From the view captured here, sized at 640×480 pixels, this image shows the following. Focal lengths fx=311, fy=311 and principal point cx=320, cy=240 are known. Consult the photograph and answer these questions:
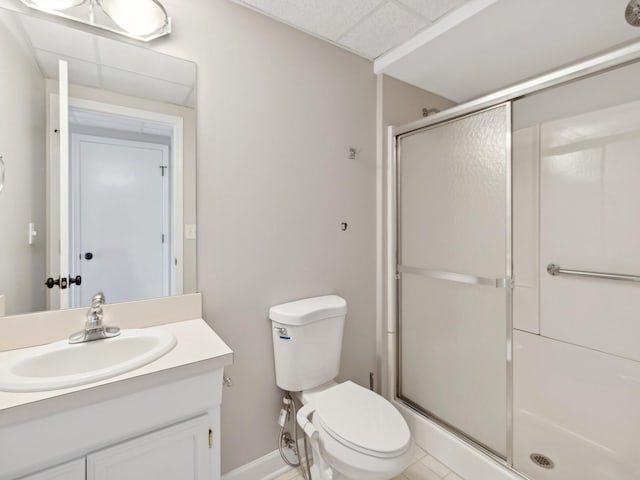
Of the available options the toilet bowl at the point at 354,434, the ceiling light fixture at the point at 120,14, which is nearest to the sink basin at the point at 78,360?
the toilet bowl at the point at 354,434

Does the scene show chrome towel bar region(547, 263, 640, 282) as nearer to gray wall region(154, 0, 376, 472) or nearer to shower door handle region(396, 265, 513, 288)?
shower door handle region(396, 265, 513, 288)

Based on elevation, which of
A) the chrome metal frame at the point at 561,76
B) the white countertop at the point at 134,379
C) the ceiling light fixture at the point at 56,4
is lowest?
the white countertop at the point at 134,379

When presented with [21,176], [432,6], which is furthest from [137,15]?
[432,6]

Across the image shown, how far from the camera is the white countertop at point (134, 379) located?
722 mm

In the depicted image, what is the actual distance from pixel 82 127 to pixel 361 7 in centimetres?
129

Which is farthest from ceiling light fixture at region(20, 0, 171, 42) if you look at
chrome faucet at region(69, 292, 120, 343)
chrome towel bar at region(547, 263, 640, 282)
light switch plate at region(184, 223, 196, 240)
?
chrome towel bar at region(547, 263, 640, 282)

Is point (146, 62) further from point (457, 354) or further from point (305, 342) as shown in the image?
point (457, 354)

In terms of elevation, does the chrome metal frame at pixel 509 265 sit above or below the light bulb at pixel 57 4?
below

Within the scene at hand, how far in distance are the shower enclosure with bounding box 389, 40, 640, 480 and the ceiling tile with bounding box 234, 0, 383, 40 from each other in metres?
0.63

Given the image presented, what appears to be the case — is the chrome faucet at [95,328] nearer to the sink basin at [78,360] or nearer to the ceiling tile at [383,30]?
the sink basin at [78,360]

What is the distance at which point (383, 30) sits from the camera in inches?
62.9

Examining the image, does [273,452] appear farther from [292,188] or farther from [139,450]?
[292,188]

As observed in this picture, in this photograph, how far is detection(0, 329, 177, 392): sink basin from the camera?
790mm

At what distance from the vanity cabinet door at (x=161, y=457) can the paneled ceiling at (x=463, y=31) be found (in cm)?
173
